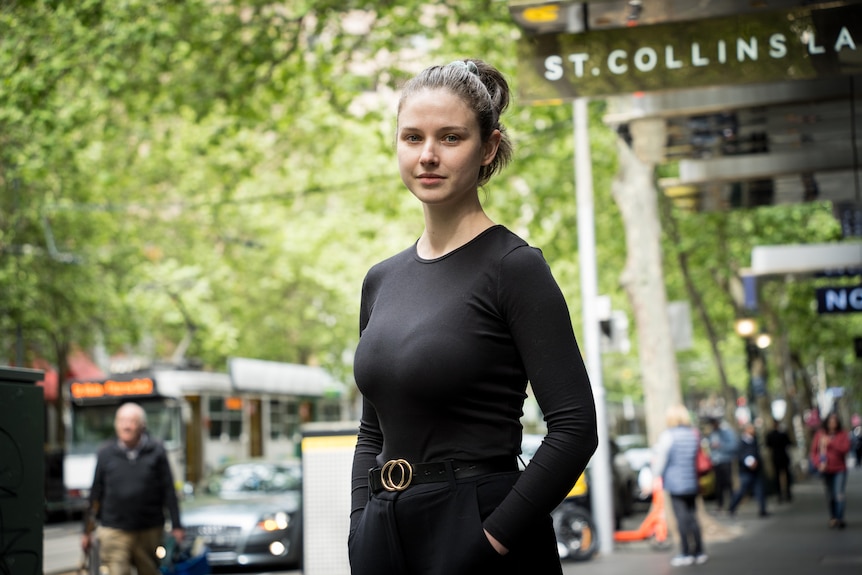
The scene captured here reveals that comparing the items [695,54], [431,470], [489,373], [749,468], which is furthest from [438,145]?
[749,468]

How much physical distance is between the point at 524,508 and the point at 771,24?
234 inches

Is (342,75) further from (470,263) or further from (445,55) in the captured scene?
(470,263)

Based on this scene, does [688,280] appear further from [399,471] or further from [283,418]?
[399,471]

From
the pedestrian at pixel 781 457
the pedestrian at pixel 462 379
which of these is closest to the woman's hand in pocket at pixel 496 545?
the pedestrian at pixel 462 379

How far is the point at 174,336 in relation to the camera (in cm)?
4147

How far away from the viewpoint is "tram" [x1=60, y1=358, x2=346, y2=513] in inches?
1041

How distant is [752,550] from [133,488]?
10.1 meters

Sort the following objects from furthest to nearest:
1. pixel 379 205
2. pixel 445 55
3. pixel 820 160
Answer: pixel 379 205 < pixel 445 55 < pixel 820 160

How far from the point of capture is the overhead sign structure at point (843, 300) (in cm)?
1922

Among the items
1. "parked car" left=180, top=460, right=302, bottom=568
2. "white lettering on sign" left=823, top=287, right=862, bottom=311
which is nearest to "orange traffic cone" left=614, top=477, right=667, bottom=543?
"white lettering on sign" left=823, top=287, right=862, bottom=311

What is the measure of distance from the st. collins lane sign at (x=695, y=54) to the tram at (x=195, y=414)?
50.1 ft

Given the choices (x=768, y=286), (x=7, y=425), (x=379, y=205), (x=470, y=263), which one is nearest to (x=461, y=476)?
(x=470, y=263)

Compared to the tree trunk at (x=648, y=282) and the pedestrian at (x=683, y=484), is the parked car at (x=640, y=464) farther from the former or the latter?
the pedestrian at (x=683, y=484)

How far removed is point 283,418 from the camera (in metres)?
35.4
